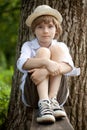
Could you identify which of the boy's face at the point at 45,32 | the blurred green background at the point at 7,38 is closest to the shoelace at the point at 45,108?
the boy's face at the point at 45,32

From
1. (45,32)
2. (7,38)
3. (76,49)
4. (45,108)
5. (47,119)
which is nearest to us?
(47,119)

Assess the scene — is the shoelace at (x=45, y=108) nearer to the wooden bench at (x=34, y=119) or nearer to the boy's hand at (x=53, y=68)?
the wooden bench at (x=34, y=119)

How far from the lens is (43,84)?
5.25 meters

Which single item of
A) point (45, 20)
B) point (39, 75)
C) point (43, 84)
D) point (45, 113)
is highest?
point (45, 20)

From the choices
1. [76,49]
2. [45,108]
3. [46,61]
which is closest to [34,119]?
[45,108]

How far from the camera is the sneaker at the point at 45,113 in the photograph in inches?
199

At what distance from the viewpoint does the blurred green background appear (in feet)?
24.8

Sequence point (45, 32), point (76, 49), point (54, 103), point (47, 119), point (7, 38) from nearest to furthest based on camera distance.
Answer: point (47, 119) → point (54, 103) → point (45, 32) → point (76, 49) → point (7, 38)

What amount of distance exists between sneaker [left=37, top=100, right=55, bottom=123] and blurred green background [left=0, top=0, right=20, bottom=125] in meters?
1.77

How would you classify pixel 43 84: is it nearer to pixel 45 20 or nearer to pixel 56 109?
pixel 56 109

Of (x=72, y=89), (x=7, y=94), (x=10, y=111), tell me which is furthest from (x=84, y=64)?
(x=7, y=94)

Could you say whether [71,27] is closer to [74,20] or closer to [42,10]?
[74,20]

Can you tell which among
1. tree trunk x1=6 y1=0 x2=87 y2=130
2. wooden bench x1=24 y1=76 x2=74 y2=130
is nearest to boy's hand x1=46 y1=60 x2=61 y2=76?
wooden bench x1=24 y1=76 x2=74 y2=130

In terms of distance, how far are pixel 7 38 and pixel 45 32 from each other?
19.3m
